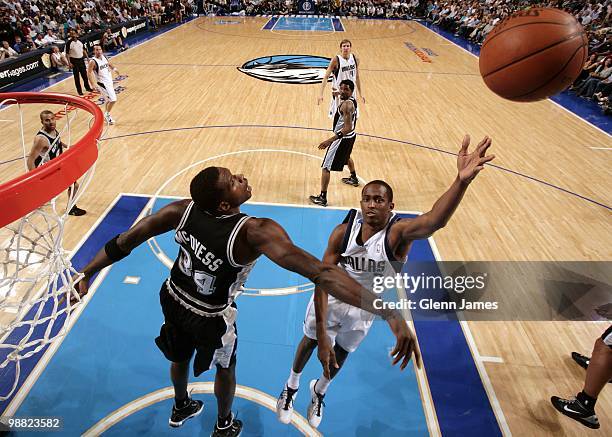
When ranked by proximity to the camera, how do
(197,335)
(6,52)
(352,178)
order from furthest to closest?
(6,52) < (352,178) < (197,335)

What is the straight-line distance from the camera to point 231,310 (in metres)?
2.41

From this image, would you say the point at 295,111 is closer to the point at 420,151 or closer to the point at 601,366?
the point at 420,151

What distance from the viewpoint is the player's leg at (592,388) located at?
285cm

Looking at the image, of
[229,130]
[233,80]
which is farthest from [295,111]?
[233,80]

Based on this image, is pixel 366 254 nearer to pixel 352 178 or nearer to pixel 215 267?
pixel 215 267

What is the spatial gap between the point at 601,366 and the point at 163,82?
1084cm

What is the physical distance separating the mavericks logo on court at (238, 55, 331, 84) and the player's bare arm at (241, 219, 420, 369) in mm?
9856

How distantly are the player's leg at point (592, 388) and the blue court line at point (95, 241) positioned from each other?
4.14 meters

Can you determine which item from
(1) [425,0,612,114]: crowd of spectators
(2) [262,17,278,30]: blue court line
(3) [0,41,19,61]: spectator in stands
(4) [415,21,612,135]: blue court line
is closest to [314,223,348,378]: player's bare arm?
(1) [425,0,612,114]: crowd of spectators

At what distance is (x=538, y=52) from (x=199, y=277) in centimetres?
307

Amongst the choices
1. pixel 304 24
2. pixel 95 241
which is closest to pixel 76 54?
pixel 95 241

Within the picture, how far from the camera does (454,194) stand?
2152 millimetres

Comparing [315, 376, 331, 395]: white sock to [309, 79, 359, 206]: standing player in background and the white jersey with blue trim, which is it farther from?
[309, 79, 359, 206]: standing player in background

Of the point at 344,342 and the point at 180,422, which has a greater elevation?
the point at 344,342
